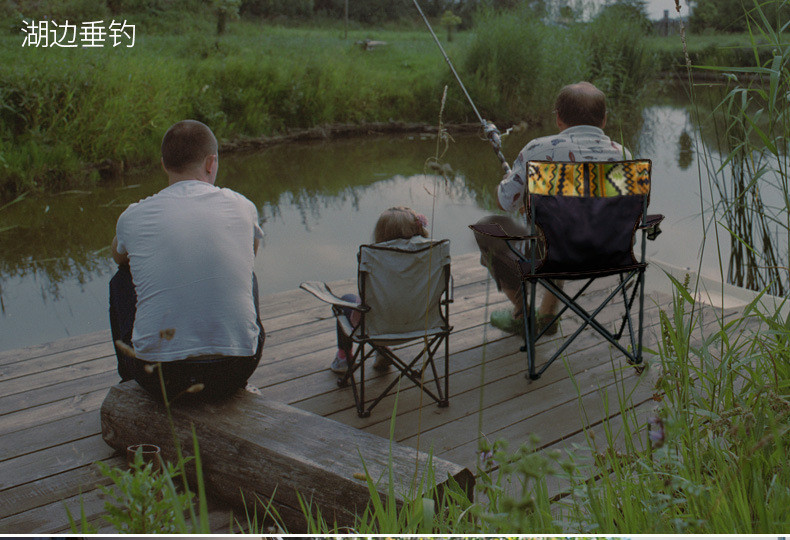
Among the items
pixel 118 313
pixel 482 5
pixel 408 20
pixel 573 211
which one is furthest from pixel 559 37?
pixel 408 20

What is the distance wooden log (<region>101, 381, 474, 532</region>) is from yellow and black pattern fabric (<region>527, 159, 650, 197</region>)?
1.16 m

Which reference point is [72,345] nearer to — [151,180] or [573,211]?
[573,211]

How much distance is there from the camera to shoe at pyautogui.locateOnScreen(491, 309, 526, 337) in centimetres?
333

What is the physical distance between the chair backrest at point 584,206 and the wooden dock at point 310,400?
12.5 inches

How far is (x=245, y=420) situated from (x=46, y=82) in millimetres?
6446

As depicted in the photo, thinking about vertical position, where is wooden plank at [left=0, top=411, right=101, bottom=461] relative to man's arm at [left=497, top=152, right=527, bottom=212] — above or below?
below

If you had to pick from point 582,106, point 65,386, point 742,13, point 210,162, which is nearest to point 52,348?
point 65,386

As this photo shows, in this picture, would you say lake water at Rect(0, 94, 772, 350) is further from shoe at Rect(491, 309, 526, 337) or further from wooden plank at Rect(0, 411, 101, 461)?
wooden plank at Rect(0, 411, 101, 461)

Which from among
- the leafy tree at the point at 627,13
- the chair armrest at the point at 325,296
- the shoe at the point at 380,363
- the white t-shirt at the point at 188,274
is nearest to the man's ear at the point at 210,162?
the white t-shirt at the point at 188,274

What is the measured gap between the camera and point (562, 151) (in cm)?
288

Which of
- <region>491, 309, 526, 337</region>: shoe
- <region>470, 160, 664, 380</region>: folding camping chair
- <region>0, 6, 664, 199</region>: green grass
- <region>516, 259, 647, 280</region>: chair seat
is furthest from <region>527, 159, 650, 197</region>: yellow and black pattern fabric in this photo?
<region>0, 6, 664, 199</region>: green grass

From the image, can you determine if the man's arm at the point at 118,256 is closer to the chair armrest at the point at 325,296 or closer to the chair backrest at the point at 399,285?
the chair armrest at the point at 325,296

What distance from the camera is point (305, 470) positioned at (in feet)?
6.22

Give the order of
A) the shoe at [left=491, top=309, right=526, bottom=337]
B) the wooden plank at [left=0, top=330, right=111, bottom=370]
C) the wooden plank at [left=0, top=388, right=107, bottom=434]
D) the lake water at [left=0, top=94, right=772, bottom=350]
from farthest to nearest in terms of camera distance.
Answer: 1. the lake water at [left=0, top=94, right=772, bottom=350]
2. the shoe at [left=491, top=309, right=526, bottom=337]
3. the wooden plank at [left=0, top=330, right=111, bottom=370]
4. the wooden plank at [left=0, top=388, right=107, bottom=434]
